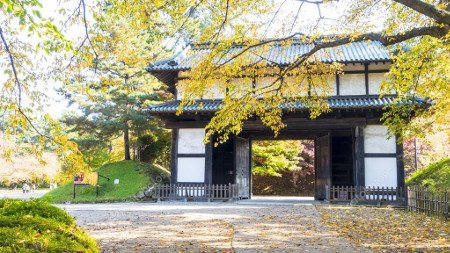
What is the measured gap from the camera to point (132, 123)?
21.3 metres

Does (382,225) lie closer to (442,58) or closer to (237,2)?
(442,58)

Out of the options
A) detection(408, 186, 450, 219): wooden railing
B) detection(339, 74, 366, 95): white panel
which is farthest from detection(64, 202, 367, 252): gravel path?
detection(339, 74, 366, 95): white panel

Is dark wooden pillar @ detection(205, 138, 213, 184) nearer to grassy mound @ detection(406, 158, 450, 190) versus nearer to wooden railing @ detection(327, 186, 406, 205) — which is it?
wooden railing @ detection(327, 186, 406, 205)

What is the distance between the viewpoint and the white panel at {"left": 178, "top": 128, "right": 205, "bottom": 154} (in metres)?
16.9

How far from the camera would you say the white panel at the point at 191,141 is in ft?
55.5

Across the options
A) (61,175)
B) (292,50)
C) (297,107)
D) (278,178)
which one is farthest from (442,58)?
(278,178)

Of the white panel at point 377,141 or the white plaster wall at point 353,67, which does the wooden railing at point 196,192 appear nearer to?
the white panel at point 377,141

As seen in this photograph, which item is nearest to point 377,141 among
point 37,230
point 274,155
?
point 274,155

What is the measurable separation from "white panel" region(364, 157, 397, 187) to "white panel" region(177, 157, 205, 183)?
6.57 meters

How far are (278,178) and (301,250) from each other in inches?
991

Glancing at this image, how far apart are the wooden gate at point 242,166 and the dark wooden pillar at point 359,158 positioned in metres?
5.22

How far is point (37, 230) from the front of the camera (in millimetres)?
3199

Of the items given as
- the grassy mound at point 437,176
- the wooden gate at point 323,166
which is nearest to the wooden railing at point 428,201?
the grassy mound at point 437,176

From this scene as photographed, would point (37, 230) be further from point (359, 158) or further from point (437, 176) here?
point (359, 158)
